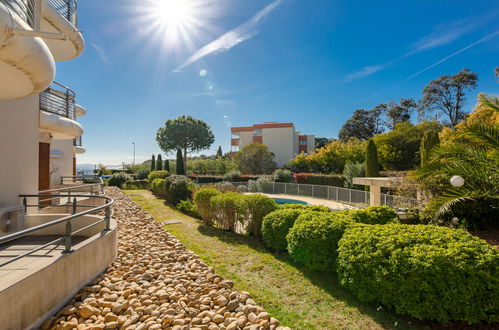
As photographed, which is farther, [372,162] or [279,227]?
[372,162]

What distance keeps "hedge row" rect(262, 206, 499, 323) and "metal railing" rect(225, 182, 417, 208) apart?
625 cm

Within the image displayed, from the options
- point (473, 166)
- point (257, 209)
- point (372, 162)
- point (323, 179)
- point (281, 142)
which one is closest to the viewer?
point (473, 166)

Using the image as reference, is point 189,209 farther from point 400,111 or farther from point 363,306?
point 400,111

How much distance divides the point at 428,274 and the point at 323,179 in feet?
68.1

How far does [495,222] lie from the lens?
6.18 metres

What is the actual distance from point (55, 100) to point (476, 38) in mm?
24238

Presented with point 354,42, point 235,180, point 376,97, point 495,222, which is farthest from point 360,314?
point 376,97

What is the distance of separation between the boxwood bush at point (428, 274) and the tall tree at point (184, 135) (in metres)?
46.5

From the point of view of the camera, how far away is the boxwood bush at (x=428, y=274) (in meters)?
2.83

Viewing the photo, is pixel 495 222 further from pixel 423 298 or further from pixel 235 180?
pixel 235 180

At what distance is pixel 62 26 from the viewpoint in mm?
7848

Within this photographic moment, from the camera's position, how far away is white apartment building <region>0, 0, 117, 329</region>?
2.94m

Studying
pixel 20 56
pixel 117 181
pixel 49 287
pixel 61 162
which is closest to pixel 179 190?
pixel 61 162

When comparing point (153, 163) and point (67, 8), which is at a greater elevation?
point (67, 8)
